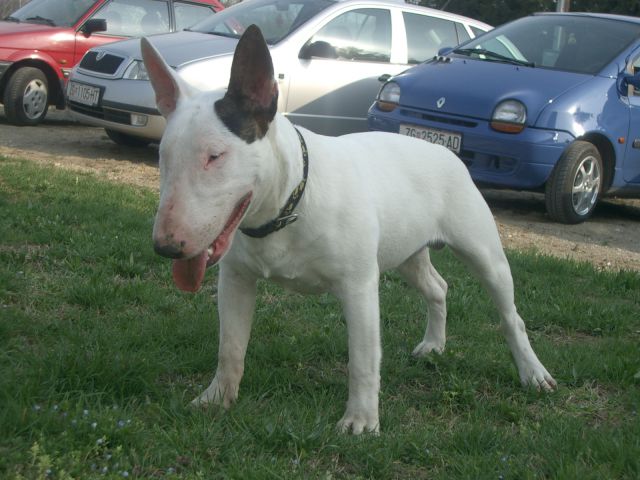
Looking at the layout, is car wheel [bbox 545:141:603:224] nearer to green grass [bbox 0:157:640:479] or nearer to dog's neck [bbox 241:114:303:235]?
green grass [bbox 0:157:640:479]

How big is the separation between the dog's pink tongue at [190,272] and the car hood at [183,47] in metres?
6.12

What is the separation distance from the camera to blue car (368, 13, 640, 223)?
7.83 meters

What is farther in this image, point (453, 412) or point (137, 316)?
point (137, 316)

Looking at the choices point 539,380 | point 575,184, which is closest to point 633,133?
point 575,184

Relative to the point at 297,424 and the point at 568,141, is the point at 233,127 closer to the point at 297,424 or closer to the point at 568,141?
the point at 297,424

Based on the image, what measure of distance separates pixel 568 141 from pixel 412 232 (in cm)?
437

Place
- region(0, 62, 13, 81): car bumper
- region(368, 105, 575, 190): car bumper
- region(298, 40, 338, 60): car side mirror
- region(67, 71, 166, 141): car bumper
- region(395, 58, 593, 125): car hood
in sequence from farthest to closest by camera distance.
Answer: region(0, 62, 13, 81): car bumper < region(298, 40, 338, 60): car side mirror < region(67, 71, 166, 141): car bumper < region(395, 58, 593, 125): car hood < region(368, 105, 575, 190): car bumper

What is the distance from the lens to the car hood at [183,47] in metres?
9.12

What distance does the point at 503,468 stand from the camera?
3.25m

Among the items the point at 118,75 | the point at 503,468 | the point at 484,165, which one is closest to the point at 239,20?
the point at 118,75

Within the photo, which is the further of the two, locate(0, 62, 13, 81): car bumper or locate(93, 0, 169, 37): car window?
locate(93, 0, 169, 37): car window

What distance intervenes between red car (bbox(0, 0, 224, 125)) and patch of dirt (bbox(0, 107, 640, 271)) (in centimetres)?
40

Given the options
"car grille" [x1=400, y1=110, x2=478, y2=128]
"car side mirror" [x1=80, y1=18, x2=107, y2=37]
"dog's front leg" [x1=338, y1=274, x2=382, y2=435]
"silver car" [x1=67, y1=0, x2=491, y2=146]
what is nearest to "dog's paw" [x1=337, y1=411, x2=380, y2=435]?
"dog's front leg" [x1=338, y1=274, x2=382, y2=435]

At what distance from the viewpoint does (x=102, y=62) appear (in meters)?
9.81
